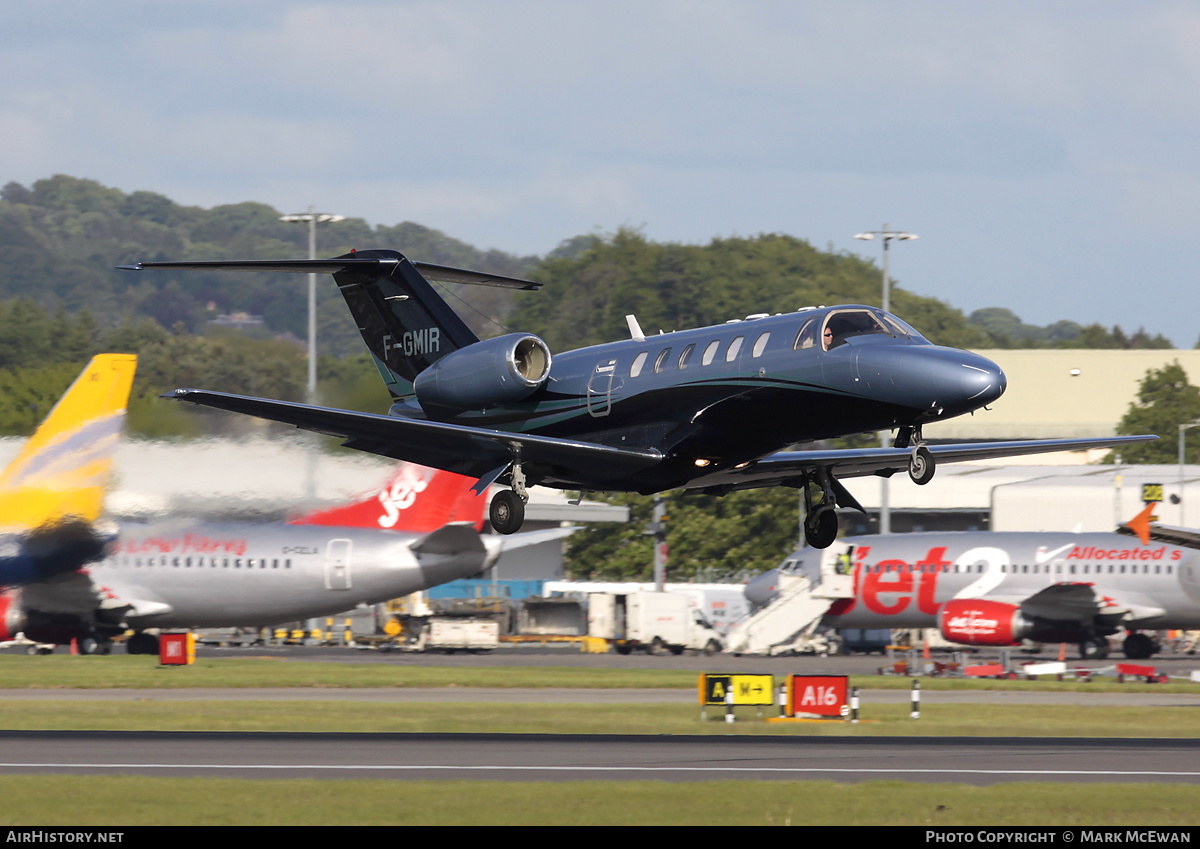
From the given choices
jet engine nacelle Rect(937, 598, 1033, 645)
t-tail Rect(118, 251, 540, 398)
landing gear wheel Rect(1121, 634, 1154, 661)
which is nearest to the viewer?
t-tail Rect(118, 251, 540, 398)

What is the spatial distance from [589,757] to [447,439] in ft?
28.1

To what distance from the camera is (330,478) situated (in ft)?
A: 159

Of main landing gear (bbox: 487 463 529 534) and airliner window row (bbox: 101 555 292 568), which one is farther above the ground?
main landing gear (bbox: 487 463 529 534)

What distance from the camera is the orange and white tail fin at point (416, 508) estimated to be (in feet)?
182

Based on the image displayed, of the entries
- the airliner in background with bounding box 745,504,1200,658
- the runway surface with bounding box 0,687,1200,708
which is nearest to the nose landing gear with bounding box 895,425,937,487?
the runway surface with bounding box 0,687,1200,708

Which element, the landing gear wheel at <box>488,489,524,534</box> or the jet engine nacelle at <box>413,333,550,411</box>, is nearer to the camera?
the landing gear wheel at <box>488,489,524,534</box>

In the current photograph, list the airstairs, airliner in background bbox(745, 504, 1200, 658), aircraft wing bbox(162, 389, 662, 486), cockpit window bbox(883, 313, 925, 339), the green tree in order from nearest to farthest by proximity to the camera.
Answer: cockpit window bbox(883, 313, 925, 339) < aircraft wing bbox(162, 389, 662, 486) < airliner in background bbox(745, 504, 1200, 658) < the airstairs < the green tree

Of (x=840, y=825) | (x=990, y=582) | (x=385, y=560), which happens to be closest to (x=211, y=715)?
(x=385, y=560)

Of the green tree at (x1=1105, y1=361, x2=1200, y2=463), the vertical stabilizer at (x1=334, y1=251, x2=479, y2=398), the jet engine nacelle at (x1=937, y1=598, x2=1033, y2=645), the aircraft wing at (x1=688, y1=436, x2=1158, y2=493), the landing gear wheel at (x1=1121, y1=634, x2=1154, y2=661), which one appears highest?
the green tree at (x1=1105, y1=361, x2=1200, y2=463)

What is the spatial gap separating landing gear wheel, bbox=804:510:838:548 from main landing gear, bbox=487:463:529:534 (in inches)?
209

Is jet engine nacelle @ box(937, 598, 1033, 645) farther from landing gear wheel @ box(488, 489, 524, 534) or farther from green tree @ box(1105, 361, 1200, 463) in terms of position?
green tree @ box(1105, 361, 1200, 463)

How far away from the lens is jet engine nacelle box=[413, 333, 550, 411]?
28797mm

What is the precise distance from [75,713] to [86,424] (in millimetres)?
10142

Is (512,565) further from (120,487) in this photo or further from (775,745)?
(775,745)
